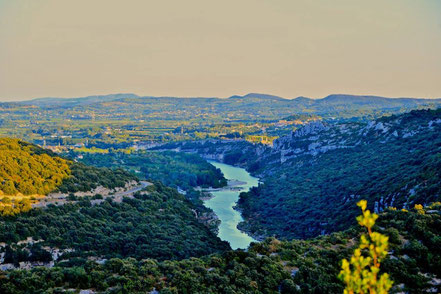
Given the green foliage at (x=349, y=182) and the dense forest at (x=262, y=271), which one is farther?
the green foliage at (x=349, y=182)

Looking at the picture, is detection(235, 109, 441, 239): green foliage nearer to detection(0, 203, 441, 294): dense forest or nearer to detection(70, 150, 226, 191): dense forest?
detection(0, 203, 441, 294): dense forest

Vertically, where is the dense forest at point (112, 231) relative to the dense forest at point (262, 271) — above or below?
below

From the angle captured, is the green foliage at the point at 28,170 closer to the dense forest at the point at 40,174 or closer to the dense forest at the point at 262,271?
the dense forest at the point at 40,174

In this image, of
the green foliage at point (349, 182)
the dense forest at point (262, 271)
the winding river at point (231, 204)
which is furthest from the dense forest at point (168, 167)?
the dense forest at point (262, 271)

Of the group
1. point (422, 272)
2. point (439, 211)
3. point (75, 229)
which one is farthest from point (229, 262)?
point (75, 229)

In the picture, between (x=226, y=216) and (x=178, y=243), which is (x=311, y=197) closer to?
(x=226, y=216)

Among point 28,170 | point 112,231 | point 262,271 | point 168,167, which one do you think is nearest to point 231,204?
point 168,167

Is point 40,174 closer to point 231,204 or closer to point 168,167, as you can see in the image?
point 231,204
